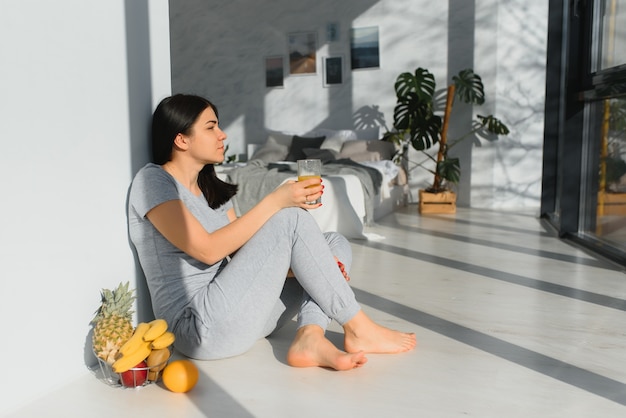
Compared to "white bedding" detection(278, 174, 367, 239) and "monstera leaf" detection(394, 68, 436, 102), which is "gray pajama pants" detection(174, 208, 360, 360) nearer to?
"white bedding" detection(278, 174, 367, 239)

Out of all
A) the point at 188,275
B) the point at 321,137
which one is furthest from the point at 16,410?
the point at 321,137

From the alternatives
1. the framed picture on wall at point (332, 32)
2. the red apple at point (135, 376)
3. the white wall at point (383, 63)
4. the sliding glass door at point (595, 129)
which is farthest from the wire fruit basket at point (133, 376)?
the framed picture on wall at point (332, 32)

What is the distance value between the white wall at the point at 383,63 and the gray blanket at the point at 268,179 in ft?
5.83

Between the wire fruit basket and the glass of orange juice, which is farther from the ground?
the glass of orange juice

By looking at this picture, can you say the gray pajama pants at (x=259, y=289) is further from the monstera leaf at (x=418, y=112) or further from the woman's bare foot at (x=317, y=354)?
the monstera leaf at (x=418, y=112)

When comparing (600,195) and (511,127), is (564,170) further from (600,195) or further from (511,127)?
(511,127)

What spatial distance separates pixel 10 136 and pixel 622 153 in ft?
10.8

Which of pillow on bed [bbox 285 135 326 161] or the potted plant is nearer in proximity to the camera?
the potted plant

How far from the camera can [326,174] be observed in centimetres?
480

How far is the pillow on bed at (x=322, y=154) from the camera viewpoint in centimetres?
595

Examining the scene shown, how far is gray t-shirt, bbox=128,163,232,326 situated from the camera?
1.96 metres

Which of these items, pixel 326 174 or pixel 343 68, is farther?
pixel 343 68

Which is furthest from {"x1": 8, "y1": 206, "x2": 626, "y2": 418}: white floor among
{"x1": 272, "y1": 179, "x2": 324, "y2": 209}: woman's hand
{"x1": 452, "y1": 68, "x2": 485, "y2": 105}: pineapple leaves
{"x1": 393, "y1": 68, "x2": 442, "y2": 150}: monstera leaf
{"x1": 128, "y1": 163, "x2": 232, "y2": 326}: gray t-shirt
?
{"x1": 452, "y1": 68, "x2": 485, "y2": 105}: pineapple leaves

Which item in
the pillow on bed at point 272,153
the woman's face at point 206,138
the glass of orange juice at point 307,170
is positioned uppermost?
the woman's face at point 206,138
